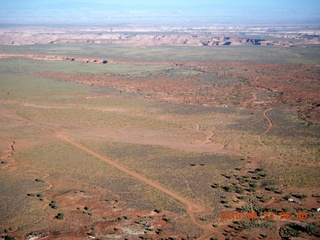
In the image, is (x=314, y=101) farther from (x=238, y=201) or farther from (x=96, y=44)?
(x=96, y=44)

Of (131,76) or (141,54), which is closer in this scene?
(131,76)

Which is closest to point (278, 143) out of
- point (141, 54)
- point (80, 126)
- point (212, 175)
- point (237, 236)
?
point (212, 175)

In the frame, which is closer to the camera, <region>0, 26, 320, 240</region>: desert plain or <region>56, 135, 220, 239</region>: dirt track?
<region>0, 26, 320, 240</region>: desert plain

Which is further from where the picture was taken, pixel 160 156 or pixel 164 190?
pixel 160 156

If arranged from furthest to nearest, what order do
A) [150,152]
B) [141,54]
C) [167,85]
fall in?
[141,54]
[167,85]
[150,152]
